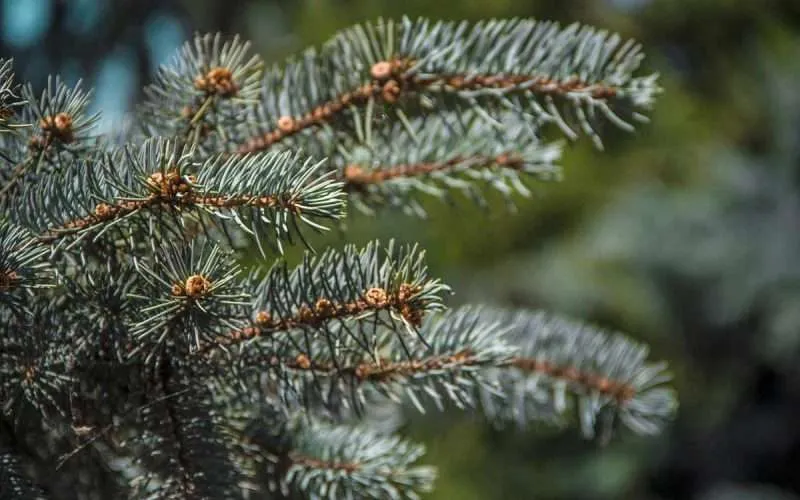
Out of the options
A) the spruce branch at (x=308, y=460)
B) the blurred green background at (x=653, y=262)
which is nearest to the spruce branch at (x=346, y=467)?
the spruce branch at (x=308, y=460)

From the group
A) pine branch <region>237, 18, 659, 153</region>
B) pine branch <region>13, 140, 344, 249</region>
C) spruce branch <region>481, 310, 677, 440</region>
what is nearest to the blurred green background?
spruce branch <region>481, 310, 677, 440</region>

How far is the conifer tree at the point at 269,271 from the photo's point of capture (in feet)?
1.31

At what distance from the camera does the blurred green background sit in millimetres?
3436

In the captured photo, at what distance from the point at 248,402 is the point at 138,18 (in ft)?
11.2

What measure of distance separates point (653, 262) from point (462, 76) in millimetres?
3702

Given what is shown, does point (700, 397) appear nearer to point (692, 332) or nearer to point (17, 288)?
point (692, 332)

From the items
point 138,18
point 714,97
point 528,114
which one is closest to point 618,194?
point 714,97

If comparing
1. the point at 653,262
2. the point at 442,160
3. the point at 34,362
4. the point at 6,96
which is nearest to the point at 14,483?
the point at 34,362

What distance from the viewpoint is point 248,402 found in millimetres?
482

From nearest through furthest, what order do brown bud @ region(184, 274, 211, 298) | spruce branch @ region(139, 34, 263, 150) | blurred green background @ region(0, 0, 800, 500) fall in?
brown bud @ region(184, 274, 211, 298) → spruce branch @ region(139, 34, 263, 150) → blurred green background @ region(0, 0, 800, 500)

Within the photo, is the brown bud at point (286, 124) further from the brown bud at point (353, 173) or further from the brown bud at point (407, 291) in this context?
the brown bud at point (407, 291)

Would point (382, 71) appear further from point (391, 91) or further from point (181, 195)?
point (181, 195)

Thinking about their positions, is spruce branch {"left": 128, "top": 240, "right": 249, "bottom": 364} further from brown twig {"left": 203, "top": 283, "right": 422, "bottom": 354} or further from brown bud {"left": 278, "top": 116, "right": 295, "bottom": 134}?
brown bud {"left": 278, "top": 116, "right": 295, "bottom": 134}

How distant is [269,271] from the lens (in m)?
0.43
